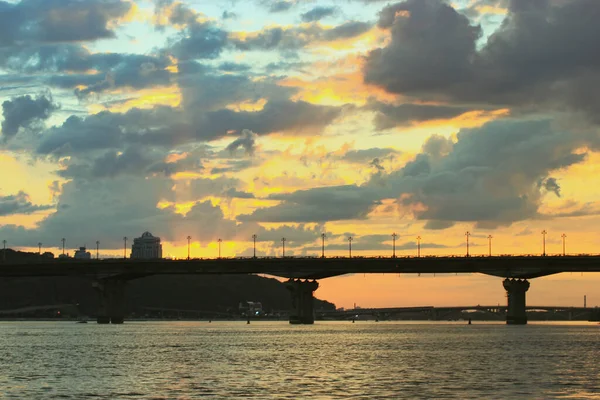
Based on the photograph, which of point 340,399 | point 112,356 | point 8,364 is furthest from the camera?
point 112,356

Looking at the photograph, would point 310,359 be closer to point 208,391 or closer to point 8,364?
point 8,364

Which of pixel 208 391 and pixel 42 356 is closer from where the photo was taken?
pixel 208 391

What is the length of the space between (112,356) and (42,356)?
29.1 feet

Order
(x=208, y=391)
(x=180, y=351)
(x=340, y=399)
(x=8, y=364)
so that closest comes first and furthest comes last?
(x=340, y=399) → (x=208, y=391) → (x=8, y=364) → (x=180, y=351)

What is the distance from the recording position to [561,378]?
297 ft

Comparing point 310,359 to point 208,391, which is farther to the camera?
point 310,359

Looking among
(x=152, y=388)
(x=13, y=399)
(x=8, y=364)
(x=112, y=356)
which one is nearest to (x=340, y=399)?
(x=152, y=388)

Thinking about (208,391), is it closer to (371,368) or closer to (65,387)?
(65,387)

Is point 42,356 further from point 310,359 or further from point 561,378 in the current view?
point 561,378

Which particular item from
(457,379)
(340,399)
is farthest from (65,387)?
(457,379)

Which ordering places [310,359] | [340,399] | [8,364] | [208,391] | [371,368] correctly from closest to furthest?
[340,399] → [208,391] → [371,368] → [8,364] → [310,359]

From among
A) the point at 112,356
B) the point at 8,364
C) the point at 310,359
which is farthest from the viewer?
the point at 112,356

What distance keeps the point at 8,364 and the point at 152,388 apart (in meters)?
36.5

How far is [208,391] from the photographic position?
78.9m
